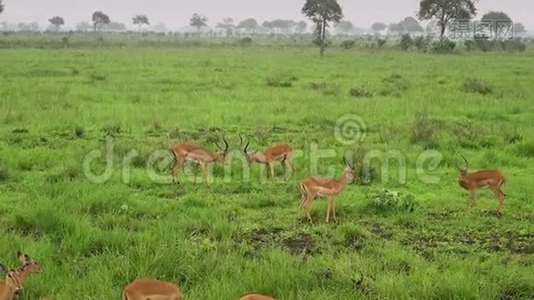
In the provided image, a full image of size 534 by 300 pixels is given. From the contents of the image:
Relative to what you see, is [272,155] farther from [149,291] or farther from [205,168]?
[149,291]

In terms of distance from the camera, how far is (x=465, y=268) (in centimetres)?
607

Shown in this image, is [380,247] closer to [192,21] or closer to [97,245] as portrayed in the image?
[97,245]

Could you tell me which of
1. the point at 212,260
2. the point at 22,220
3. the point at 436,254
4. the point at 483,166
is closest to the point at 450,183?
the point at 483,166

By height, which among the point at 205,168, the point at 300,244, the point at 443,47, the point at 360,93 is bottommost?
the point at 300,244

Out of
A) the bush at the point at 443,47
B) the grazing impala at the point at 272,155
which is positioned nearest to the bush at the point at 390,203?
the grazing impala at the point at 272,155

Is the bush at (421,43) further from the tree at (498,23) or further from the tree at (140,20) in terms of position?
the tree at (140,20)

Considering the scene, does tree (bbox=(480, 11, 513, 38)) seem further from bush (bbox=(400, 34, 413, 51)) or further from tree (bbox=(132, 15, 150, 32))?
tree (bbox=(132, 15, 150, 32))

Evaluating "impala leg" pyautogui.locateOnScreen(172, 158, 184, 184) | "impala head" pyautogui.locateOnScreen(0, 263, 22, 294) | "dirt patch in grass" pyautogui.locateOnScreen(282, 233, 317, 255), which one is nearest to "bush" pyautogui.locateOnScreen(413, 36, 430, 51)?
"impala leg" pyautogui.locateOnScreen(172, 158, 184, 184)

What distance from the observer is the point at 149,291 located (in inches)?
173

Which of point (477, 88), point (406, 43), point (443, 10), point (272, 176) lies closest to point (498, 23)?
point (443, 10)

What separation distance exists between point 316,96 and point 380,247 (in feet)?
41.8

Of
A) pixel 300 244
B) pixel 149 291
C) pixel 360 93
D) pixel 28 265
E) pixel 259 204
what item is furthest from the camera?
pixel 360 93

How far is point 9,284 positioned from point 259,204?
4515mm

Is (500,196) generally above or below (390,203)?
above
